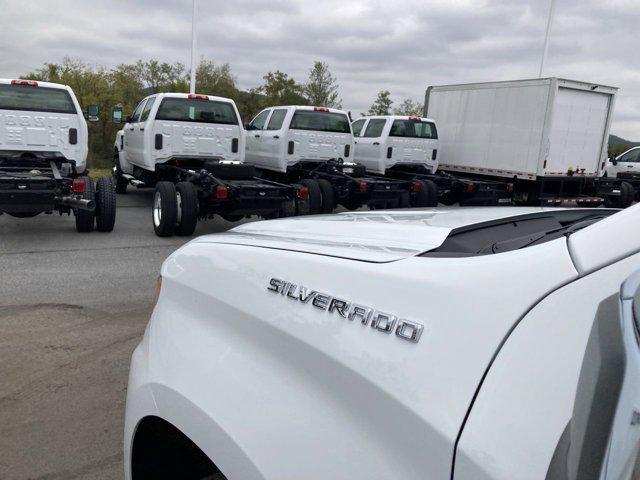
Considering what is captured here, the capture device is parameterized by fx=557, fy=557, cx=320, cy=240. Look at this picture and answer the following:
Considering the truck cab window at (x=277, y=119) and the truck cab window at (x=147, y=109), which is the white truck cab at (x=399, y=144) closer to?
the truck cab window at (x=277, y=119)

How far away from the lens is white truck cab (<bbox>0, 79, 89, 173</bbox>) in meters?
8.48

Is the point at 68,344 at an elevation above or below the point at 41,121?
below

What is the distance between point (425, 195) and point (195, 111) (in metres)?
5.19

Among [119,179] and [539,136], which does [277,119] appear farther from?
[539,136]

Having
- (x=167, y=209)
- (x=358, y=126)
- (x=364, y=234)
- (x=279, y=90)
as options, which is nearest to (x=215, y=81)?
(x=279, y=90)

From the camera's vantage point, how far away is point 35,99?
8695 millimetres

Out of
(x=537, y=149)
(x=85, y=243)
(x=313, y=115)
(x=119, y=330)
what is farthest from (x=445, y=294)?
(x=537, y=149)

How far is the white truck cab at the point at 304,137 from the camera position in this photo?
11.8 metres

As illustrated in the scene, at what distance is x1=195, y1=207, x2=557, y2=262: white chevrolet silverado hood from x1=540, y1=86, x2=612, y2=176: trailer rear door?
11098 mm

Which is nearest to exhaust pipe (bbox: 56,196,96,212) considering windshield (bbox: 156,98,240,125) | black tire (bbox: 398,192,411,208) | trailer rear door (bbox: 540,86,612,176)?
windshield (bbox: 156,98,240,125)

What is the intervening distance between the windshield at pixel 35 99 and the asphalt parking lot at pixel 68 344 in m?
1.98

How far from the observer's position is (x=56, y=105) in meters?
8.82

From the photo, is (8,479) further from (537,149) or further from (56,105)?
(537,149)

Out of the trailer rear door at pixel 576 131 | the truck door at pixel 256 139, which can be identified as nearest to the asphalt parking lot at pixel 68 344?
the truck door at pixel 256 139
